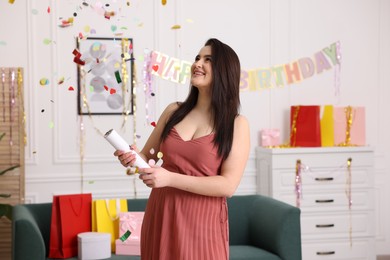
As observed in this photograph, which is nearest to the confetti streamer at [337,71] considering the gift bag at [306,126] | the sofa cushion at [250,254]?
the gift bag at [306,126]

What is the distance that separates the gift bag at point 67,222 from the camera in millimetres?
3527

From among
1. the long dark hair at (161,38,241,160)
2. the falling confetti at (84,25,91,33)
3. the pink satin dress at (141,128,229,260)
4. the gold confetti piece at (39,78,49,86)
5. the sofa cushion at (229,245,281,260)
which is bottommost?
the sofa cushion at (229,245,281,260)

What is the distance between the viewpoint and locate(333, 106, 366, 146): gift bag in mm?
4480

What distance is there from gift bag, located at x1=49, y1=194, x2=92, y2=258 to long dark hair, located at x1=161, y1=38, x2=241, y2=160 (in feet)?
5.63

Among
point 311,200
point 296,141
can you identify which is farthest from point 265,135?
point 311,200

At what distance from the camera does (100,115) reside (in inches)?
165

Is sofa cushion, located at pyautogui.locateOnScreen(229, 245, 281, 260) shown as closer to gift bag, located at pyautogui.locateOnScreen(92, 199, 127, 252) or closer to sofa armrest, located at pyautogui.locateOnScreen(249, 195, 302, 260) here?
sofa armrest, located at pyautogui.locateOnScreen(249, 195, 302, 260)

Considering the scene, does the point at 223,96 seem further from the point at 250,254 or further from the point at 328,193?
the point at 328,193

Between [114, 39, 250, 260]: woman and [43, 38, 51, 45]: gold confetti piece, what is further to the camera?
[43, 38, 51, 45]: gold confetti piece

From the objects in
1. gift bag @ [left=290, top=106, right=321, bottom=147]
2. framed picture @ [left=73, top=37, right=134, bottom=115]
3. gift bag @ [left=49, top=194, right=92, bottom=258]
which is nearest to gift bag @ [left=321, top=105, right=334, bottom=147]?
gift bag @ [left=290, top=106, right=321, bottom=147]

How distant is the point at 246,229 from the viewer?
12.9ft

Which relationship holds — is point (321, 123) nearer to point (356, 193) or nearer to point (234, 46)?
point (356, 193)

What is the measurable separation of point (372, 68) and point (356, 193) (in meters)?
1.08

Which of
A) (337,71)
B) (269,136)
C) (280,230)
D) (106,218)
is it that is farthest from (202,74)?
(337,71)
